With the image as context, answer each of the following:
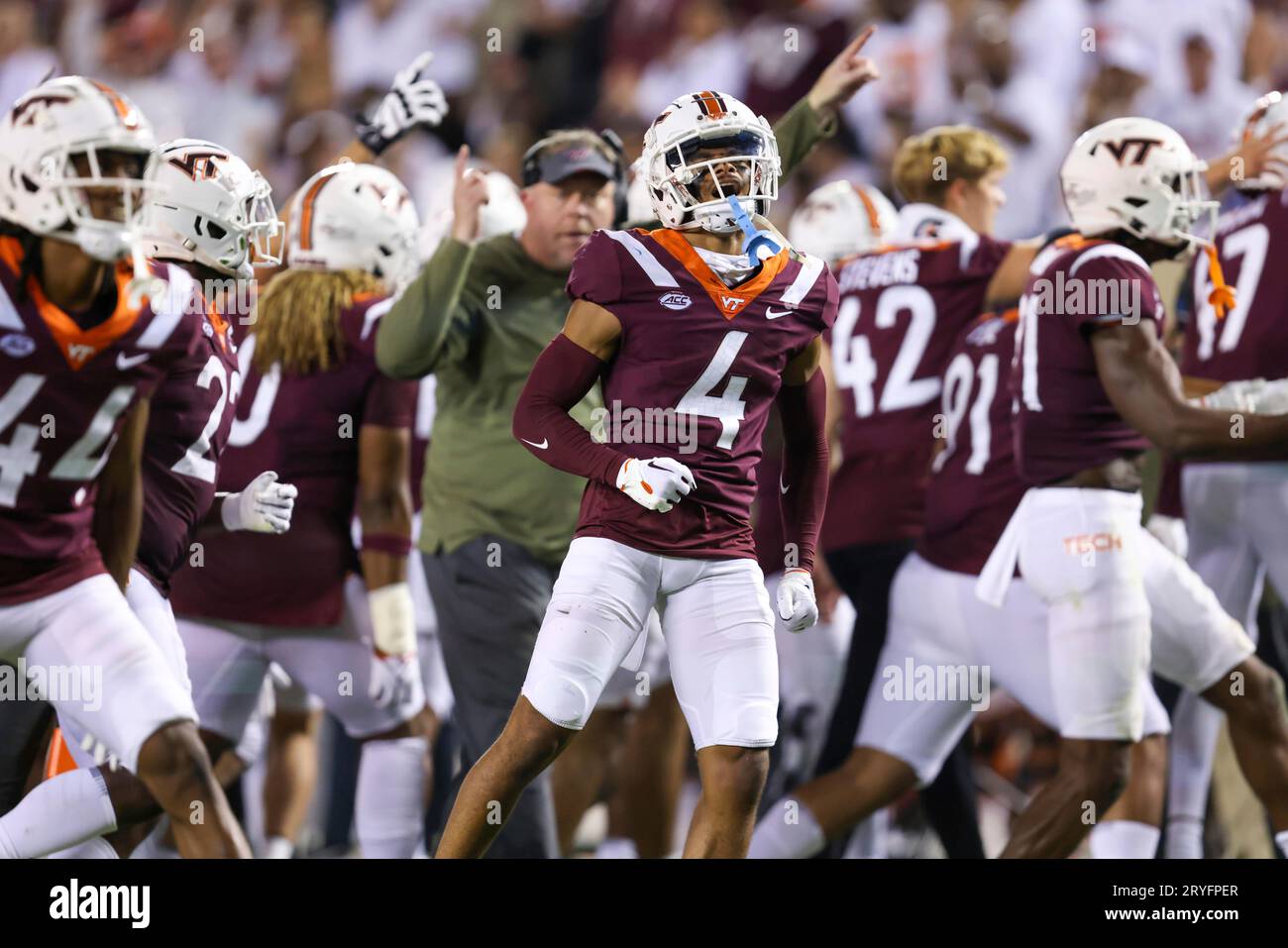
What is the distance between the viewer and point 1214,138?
8.77 meters

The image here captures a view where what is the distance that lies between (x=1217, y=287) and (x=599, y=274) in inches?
87.9

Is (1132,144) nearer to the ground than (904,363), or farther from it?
farther from it

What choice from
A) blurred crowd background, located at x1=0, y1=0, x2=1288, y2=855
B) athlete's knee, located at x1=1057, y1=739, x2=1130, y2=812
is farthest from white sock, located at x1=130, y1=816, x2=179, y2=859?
athlete's knee, located at x1=1057, y1=739, x2=1130, y2=812

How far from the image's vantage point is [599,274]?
4.03m

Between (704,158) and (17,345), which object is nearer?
(17,345)

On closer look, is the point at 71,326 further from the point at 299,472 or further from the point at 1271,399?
the point at 1271,399

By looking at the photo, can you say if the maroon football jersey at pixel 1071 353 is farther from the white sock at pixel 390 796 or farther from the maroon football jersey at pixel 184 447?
the maroon football jersey at pixel 184 447

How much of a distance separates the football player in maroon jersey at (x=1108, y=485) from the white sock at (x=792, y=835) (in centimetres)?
62

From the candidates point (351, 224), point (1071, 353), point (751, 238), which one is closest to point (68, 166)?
point (751, 238)

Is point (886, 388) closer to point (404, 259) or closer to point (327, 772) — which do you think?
point (404, 259)

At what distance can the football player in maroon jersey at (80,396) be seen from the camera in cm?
377

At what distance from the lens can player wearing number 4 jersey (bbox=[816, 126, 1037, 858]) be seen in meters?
5.71

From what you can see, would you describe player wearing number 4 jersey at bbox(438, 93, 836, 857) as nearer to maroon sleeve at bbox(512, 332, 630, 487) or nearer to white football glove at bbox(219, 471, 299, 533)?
maroon sleeve at bbox(512, 332, 630, 487)

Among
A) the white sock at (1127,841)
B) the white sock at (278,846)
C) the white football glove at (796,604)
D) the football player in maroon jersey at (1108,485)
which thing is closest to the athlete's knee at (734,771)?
the white football glove at (796,604)
